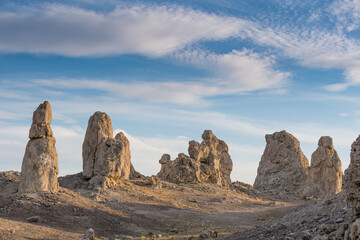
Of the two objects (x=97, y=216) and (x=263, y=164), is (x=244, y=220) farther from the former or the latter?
(x=263, y=164)

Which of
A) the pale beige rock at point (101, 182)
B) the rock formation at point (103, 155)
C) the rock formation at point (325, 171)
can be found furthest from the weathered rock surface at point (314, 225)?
the rock formation at point (325, 171)

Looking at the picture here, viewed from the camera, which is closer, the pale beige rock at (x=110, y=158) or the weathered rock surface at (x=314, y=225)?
the weathered rock surface at (x=314, y=225)

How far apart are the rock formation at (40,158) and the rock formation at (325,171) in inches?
1500

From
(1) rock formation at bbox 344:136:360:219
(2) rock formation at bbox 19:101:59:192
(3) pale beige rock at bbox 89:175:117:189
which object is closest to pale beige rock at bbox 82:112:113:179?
(3) pale beige rock at bbox 89:175:117:189

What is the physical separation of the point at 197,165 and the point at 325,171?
748 inches

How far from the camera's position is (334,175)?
5641cm

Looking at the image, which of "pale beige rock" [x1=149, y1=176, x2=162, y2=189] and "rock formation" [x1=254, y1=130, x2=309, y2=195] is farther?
"rock formation" [x1=254, y1=130, x2=309, y2=195]

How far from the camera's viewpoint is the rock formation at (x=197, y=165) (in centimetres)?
4838

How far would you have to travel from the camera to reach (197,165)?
49.9m

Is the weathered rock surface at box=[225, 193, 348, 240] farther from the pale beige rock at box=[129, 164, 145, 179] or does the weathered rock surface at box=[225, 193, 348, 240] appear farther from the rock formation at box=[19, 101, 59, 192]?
the pale beige rock at box=[129, 164, 145, 179]

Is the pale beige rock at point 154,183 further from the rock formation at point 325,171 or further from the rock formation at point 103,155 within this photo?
the rock formation at point 325,171

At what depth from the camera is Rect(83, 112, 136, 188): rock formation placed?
125 feet

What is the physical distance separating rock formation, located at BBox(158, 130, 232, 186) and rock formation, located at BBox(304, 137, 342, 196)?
1163 cm

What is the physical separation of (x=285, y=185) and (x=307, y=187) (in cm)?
401
